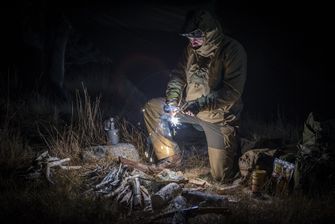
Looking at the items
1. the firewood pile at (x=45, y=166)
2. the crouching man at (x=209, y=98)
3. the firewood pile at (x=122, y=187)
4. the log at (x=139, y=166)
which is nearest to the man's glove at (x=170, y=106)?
the crouching man at (x=209, y=98)

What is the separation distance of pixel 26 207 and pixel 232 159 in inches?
106

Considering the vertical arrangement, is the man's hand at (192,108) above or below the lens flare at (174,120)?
above

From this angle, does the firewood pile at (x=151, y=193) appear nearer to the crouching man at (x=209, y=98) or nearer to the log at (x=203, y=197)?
the log at (x=203, y=197)

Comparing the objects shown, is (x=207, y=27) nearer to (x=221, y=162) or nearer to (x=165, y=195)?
(x=221, y=162)

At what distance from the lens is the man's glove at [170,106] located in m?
6.22

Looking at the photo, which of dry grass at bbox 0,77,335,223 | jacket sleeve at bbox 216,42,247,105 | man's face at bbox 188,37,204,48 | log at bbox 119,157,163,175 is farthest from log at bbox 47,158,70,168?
man's face at bbox 188,37,204,48

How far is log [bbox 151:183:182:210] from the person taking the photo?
5.09 meters

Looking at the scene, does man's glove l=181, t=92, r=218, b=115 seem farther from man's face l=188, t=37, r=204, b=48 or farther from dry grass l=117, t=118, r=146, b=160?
dry grass l=117, t=118, r=146, b=160

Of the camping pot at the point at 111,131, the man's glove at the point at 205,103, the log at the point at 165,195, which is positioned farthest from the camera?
the camping pot at the point at 111,131

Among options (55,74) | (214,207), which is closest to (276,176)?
(214,207)

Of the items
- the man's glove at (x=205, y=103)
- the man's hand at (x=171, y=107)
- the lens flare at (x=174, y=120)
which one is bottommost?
the lens flare at (x=174, y=120)

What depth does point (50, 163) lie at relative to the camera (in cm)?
586

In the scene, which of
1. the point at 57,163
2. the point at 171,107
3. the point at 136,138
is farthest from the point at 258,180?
the point at 57,163

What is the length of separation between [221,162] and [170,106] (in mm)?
1012
